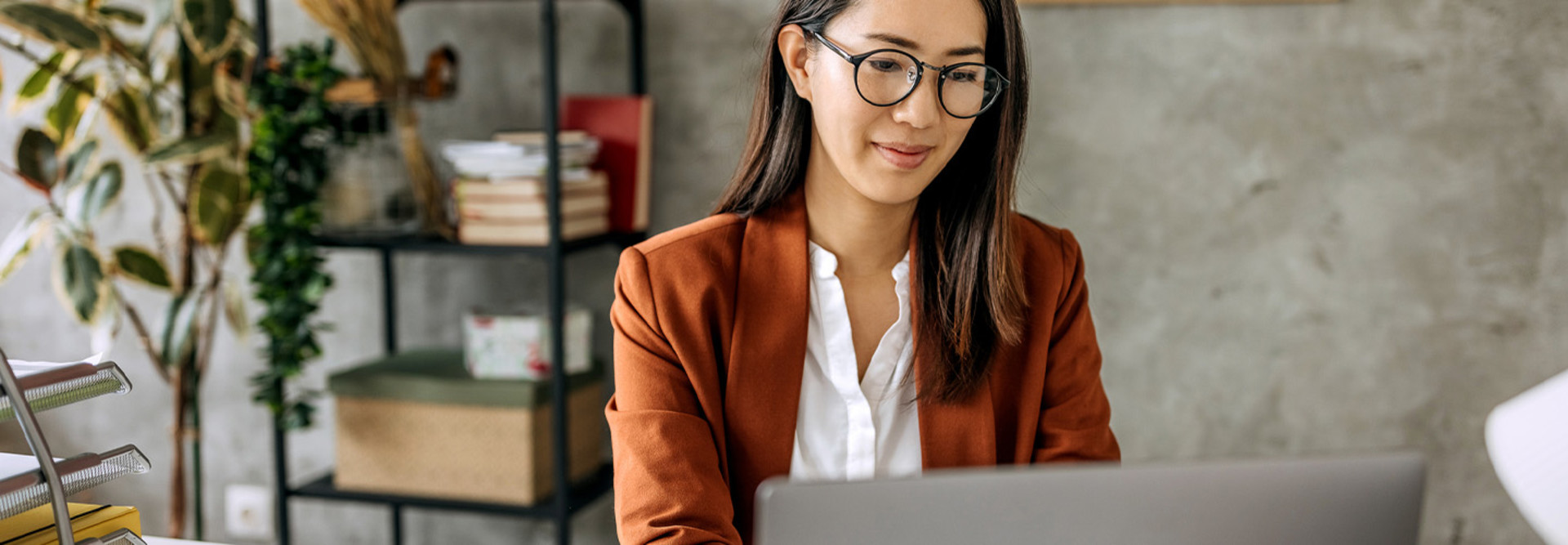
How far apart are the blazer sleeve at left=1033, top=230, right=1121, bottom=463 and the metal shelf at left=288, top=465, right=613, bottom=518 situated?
100 cm

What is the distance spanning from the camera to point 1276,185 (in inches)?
82.0

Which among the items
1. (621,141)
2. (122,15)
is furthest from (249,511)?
(621,141)

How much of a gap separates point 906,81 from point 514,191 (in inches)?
37.4

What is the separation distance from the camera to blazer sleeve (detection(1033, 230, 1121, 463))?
1.33 m

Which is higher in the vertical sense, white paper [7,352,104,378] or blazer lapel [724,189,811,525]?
white paper [7,352,104,378]

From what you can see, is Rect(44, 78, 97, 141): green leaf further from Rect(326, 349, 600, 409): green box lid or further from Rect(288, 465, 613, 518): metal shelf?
Rect(288, 465, 613, 518): metal shelf

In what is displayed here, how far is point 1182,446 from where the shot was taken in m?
2.20

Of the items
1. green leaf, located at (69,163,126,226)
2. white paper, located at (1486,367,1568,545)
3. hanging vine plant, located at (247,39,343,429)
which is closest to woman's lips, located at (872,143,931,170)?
white paper, located at (1486,367,1568,545)

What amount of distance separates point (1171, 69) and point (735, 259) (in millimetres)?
1151

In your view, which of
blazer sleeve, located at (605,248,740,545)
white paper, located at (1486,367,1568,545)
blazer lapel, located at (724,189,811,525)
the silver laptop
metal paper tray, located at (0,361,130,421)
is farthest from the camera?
blazer lapel, located at (724,189,811,525)

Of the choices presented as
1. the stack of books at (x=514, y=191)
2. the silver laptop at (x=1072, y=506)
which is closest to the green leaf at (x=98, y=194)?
the stack of books at (x=514, y=191)

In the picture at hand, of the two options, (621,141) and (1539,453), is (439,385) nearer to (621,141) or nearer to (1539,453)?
(621,141)

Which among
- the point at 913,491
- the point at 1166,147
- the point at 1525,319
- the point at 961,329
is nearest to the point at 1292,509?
the point at 913,491

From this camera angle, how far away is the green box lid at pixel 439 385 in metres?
1.99
